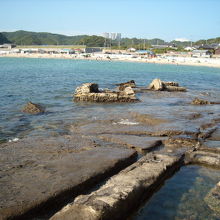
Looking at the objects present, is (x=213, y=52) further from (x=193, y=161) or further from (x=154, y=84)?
(x=193, y=161)

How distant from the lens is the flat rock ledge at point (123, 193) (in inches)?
170

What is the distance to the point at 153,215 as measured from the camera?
5.09 meters

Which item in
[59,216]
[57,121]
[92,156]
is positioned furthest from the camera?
[57,121]

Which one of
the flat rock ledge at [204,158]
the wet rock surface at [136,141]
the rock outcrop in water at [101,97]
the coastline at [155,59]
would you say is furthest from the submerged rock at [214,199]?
the coastline at [155,59]

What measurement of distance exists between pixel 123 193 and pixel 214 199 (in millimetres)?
1952

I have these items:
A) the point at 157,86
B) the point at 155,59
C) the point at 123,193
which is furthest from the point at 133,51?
the point at 123,193

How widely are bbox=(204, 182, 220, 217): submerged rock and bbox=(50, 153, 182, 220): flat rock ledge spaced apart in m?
1.04

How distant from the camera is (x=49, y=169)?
6262 millimetres

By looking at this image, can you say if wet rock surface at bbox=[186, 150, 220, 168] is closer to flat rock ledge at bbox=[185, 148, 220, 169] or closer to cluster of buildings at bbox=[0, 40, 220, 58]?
flat rock ledge at bbox=[185, 148, 220, 169]

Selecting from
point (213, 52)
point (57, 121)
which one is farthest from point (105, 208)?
point (213, 52)

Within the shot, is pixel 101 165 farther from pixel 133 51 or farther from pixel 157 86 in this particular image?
pixel 133 51

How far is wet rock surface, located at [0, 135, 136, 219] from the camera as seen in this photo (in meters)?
4.92

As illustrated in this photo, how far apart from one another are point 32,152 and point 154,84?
18.7 meters

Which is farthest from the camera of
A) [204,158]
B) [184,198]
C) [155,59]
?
[155,59]
